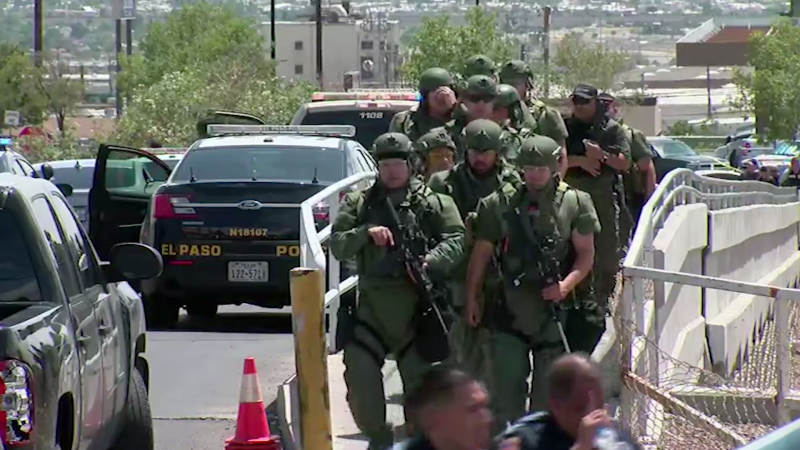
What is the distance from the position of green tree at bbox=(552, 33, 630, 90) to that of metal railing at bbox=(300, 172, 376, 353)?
68971mm

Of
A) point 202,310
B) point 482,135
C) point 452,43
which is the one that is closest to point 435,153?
point 482,135

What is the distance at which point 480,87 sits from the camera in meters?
8.80

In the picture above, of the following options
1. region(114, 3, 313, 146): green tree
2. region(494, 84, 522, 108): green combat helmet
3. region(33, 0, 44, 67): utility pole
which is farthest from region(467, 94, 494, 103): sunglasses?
region(33, 0, 44, 67): utility pole

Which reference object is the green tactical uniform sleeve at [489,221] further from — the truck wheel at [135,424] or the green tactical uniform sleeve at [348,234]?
the truck wheel at [135,424]

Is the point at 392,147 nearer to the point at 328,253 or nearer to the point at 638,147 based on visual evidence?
the point at 328,253

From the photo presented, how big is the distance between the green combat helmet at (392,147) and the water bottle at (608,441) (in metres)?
3.20

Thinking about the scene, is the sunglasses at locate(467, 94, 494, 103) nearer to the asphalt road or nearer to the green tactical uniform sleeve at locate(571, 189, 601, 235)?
the green tactical uniform sleeve at locate(571, 189, 601, 235)

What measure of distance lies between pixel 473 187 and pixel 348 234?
91 cm

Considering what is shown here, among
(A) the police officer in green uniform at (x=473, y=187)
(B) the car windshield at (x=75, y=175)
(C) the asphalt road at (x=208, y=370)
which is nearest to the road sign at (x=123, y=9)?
(B) the car windshield at (x=75, y=175)

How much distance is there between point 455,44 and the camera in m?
56.5

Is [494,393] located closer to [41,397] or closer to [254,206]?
[41,397]

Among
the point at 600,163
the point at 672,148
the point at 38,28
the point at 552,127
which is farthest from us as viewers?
the point at 38,28

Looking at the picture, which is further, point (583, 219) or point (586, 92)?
point (586, 92)

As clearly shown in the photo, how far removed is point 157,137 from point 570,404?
36.9 metres
